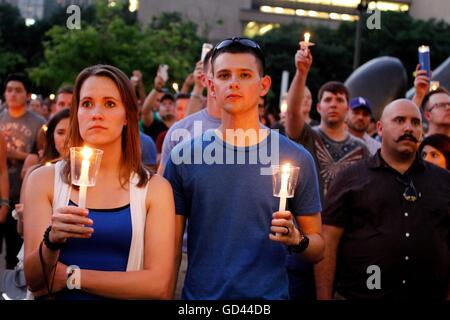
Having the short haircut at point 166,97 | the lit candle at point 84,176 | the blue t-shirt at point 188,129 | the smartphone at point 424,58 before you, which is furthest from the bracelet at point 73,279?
the short haircut at point 166,97

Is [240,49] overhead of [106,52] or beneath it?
beneath

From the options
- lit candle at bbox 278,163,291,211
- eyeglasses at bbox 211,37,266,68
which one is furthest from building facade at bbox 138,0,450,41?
lit candle at bbox 278,163,291,211

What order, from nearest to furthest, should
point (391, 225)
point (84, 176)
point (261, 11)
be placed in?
point (84, 176), point (391, 225), point (261, 11)

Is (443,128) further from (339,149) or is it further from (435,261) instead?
(435,261)

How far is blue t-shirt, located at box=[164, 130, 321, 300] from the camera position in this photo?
3.37 meters

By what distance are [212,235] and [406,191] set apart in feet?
5.60

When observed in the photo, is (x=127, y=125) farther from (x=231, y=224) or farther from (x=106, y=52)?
(x=106, y=52)

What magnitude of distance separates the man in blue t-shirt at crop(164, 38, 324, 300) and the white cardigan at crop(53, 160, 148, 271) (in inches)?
12.1

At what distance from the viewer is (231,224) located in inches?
133

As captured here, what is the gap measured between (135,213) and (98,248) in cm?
21

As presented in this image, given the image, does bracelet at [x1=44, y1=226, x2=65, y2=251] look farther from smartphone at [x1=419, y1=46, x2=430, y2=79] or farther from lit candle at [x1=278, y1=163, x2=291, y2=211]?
smartphone at [x1=419, y1=46, x2=430, y2=79]

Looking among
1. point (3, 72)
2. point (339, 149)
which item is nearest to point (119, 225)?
point (339, 149)

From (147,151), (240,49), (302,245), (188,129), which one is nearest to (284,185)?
(302,245)
